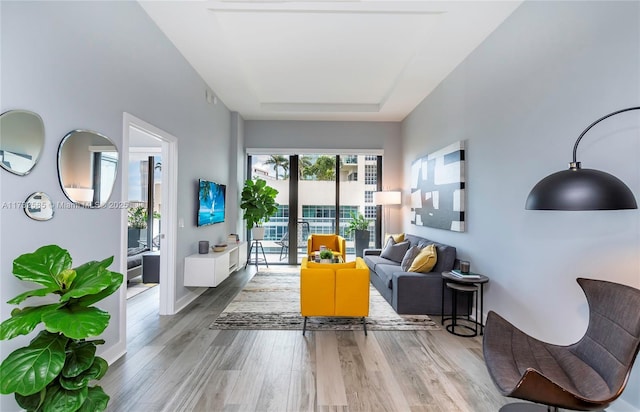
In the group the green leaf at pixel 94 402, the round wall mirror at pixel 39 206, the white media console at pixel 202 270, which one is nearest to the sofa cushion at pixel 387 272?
the white media console at pixel 202 270

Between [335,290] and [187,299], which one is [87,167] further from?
[335,290]

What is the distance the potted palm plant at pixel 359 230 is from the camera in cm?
634

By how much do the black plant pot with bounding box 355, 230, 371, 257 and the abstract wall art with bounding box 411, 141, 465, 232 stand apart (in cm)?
119

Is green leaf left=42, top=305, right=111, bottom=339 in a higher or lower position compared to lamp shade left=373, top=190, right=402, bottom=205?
lower

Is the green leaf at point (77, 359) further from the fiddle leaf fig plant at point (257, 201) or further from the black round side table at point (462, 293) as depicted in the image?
the fiddle leaf fig plant at point (257, 201)

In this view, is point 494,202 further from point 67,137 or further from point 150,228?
point 150,228

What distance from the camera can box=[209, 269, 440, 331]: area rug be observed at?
10.8 feet

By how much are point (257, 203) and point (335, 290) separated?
3420 millimetres

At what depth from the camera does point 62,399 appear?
1515mm

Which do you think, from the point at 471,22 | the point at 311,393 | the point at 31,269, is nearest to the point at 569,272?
the point at 311,393

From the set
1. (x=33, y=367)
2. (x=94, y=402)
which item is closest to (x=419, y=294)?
(x=94, y=402)

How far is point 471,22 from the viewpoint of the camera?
2975mm

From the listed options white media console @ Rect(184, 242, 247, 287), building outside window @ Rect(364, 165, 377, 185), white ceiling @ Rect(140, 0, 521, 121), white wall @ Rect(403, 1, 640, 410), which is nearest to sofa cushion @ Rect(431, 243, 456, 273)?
white wall @ Rect(403, 1, 640, 410)

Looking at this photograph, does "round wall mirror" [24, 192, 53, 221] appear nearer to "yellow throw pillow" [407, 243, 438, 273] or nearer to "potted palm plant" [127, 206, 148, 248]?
"yellow throw pillow" [407, 243, 438, 273]
